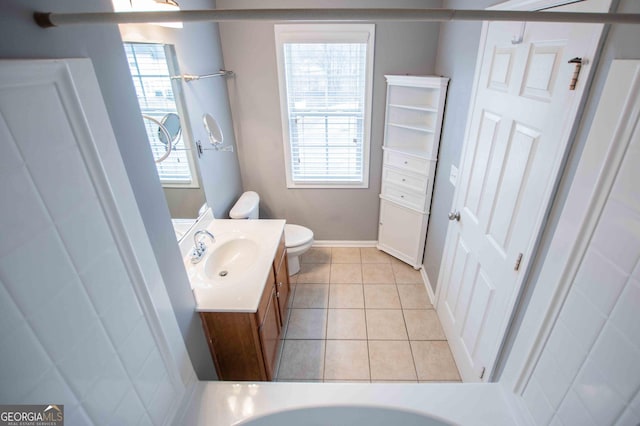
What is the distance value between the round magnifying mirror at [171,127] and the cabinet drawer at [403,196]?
189cm

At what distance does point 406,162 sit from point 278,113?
1262mm

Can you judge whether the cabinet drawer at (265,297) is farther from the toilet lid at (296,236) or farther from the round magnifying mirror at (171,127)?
the round magnifying mirror at (171,127)

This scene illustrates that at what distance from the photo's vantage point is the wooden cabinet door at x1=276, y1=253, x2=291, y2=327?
217 cm

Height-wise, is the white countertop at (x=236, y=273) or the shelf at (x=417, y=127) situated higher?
the shelf at (x=417, y=127)

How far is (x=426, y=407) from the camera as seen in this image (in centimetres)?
132

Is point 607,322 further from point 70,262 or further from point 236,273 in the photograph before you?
point 236,273

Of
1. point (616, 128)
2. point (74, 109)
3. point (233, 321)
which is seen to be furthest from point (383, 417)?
point (74, 109)

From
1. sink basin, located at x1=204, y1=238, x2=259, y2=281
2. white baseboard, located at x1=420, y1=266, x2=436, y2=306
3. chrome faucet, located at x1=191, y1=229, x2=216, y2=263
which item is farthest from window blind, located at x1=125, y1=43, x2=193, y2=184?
white baseboard, located at x1=420, y1=266, x2=436, y2=306

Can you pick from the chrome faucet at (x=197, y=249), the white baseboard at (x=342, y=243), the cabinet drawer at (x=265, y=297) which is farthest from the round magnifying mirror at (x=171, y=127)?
the white baseboard at (x=342, y=243)

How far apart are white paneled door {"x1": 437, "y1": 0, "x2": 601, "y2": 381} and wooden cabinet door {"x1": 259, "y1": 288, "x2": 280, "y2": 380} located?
1225 mm

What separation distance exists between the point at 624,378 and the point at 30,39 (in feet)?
5.44

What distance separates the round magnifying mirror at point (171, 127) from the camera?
1.71 metres

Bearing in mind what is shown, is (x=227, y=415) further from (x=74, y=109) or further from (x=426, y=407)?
(x=74, y=109)

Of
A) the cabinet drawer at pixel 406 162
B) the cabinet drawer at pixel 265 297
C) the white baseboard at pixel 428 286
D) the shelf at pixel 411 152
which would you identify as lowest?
the white baseboard at pixel 428 286
